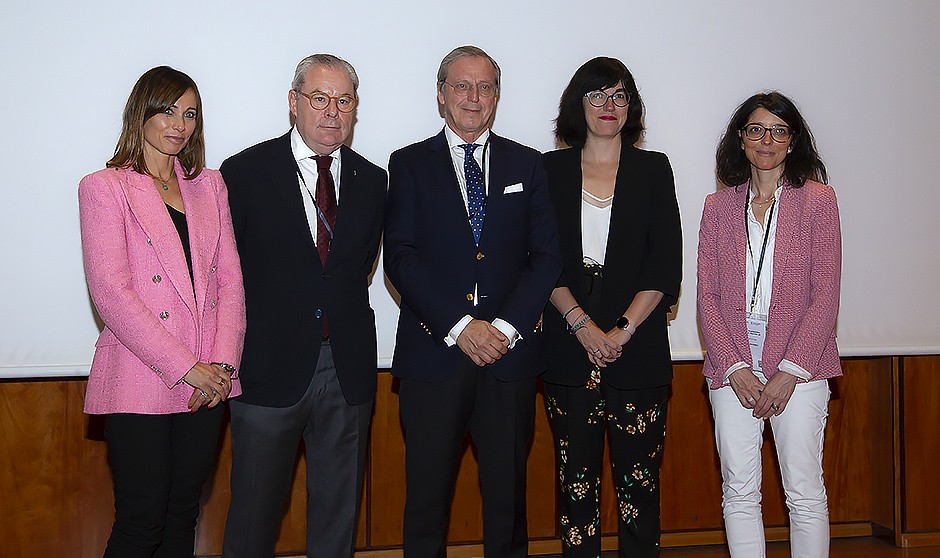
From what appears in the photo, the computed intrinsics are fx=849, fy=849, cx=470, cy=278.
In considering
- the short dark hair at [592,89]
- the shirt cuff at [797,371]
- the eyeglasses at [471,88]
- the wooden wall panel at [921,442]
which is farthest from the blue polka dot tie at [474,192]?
the wooden wall panel at [921,442]

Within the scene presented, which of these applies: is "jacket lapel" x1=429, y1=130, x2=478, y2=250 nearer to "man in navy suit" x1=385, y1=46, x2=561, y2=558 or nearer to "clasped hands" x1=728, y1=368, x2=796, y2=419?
"man in navy suit" x1=385, y1=46, x2=561, y2=558

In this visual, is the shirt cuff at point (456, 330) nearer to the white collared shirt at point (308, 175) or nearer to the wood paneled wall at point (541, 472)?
the white collared shirt at point (308, 175)

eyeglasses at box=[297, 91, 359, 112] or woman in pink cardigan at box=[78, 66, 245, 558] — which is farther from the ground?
eyeglasses at box=[297, 91, 359, 112]

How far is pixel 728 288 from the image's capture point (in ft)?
9.53

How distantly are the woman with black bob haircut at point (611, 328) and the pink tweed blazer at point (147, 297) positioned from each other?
1.13 meters

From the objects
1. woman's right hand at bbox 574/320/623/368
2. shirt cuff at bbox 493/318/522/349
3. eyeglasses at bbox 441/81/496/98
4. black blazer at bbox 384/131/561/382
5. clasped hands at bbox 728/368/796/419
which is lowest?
clasped hands at bbox 728/368/796/419

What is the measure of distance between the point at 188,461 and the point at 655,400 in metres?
1.53

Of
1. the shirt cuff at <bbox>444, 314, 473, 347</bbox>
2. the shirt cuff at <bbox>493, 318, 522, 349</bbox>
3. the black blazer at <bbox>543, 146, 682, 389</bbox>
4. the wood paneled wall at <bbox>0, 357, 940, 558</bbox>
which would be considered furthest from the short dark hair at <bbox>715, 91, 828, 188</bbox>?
the wood paneled wall at <bbox>0, 357, 940, 558</bbox>

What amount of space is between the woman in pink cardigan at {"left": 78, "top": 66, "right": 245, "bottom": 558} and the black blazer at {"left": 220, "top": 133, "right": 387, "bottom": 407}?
94 mm

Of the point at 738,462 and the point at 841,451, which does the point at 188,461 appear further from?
the point at 841,451

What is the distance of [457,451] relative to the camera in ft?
9.34

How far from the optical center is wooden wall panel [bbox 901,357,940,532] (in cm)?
400

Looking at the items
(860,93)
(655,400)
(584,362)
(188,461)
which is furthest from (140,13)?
(860,93)

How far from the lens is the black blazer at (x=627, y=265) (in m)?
2.91
